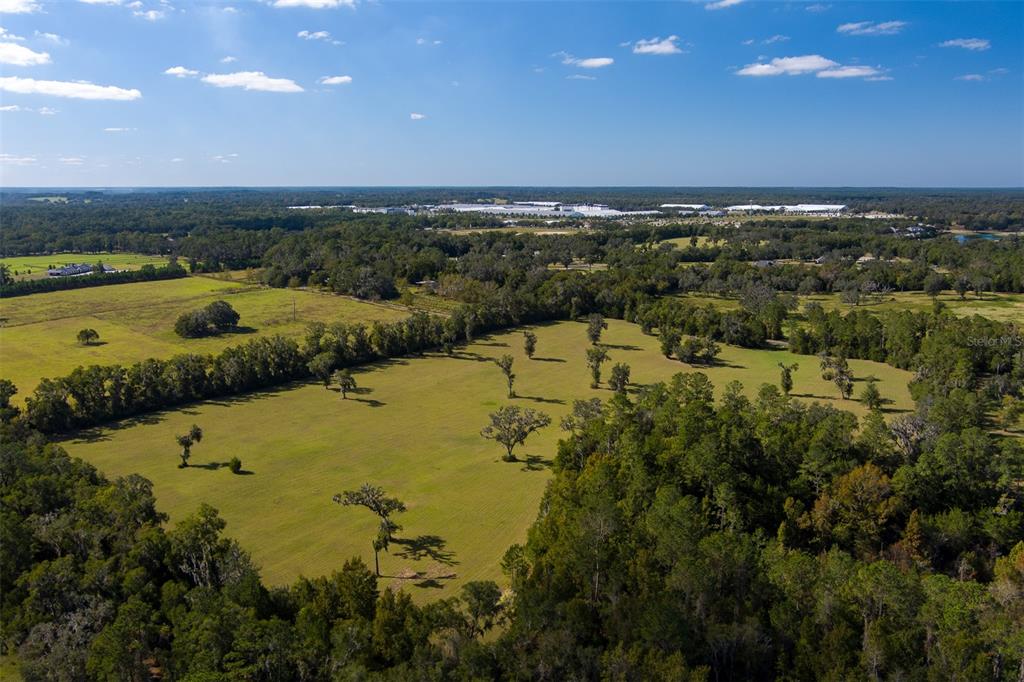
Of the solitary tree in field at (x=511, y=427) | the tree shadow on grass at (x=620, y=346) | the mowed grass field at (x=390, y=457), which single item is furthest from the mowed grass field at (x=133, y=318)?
the solitary tree in field at (x=511, y=427)

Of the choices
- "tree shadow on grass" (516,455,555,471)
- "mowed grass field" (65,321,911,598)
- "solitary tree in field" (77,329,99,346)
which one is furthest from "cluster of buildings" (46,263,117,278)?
"tree shadow on grass" (516,455,555,471)

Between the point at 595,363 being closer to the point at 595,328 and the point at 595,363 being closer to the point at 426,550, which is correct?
the point at 595,328

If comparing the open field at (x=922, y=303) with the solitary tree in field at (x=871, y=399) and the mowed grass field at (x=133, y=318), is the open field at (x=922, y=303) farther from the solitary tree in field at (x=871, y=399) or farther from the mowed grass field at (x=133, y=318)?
the mowed grass field at (x=133, y=318)

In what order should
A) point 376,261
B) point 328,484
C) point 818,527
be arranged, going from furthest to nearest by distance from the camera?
1. point 376,261
2. point 328,484
3. point 818,527

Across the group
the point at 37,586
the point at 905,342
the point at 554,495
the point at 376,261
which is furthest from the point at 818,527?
the point at 376,261

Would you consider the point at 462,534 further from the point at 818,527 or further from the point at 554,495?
the point at 818,527

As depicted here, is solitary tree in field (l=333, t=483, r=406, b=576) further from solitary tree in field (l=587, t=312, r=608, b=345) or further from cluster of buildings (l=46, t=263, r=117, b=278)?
cluster of buildings (l=46, t=263, r=117, b=278)

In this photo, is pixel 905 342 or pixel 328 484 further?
pixel 905 342
